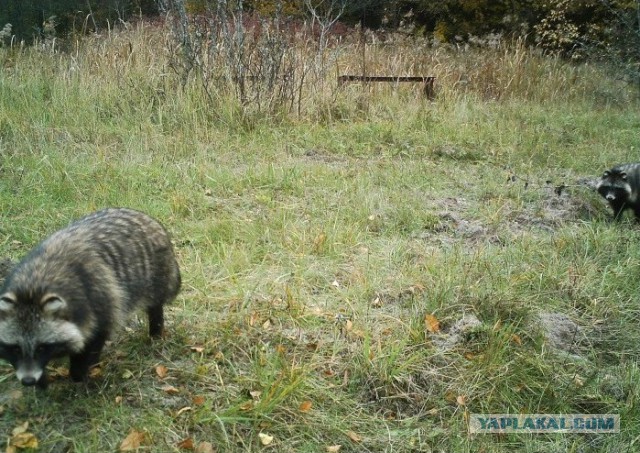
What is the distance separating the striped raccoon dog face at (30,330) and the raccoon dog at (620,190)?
5.30 metres

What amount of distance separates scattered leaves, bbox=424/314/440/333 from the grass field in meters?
0.01

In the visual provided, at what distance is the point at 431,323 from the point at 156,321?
162cm

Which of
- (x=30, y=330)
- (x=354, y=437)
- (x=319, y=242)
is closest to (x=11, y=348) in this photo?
(x=30, y=330)

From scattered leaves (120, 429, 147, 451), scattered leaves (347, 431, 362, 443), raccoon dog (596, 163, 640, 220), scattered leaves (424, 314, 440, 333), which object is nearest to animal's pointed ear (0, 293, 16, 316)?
scattered leaves (120, 429, 147, 451)

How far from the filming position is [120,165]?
20.1 feet

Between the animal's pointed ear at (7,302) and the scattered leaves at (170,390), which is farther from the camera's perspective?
the scattered leaves at (170,390)

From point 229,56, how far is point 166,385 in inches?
226

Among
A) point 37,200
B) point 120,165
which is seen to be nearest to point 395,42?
point 120,165

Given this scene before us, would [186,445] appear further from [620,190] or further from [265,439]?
[620,190]

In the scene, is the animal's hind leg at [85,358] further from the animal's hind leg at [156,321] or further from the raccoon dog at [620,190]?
the raccoon dog at [620,190]

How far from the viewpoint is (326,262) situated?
15.0ft

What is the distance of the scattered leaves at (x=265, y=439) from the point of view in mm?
3027

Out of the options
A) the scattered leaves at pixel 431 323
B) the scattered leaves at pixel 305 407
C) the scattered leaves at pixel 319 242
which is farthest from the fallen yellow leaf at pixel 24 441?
the scattered leaves at pixel 319 242

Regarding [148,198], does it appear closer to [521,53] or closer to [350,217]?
[350,217]
